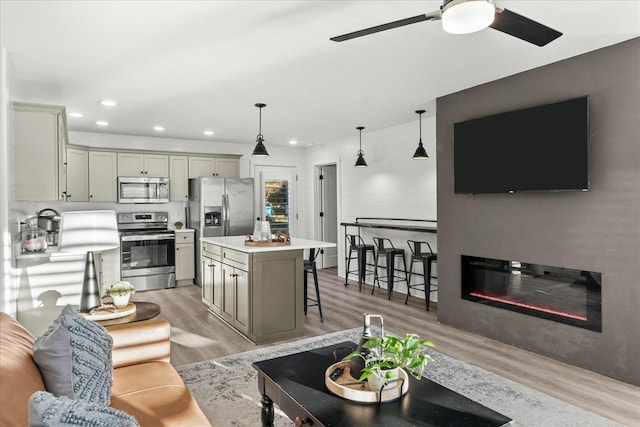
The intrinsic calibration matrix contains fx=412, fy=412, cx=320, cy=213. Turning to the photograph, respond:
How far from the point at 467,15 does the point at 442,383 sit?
2.53m

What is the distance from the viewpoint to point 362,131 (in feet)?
22.3

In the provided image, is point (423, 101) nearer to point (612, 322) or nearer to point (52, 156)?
point (612, 322)

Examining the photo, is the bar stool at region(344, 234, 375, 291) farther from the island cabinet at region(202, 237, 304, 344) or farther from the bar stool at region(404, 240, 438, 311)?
the island cabinet at region(202, 237, 304, 344)

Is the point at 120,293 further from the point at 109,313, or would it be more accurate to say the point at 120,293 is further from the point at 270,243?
the point at 270,243

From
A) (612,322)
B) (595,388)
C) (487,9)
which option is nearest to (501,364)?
(595,388)

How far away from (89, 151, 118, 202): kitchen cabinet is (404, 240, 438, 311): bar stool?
184 inches

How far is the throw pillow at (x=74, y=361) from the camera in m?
1.52

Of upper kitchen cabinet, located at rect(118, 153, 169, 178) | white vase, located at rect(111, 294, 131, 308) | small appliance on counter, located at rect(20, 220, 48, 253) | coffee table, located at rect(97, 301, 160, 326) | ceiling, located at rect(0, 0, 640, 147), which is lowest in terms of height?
coffee table, located at rect(97, 301, 160, 326)

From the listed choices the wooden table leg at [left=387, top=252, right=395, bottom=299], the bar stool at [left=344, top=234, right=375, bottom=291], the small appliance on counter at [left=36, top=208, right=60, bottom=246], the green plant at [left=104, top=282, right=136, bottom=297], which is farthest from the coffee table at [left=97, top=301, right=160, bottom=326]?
the bar stool at [left=344, top=234, right=375, bottom=291]

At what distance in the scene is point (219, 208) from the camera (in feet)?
22.7

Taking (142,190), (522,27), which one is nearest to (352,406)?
(522,27)

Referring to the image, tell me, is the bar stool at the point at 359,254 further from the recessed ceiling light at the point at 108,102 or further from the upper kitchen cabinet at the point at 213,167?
the recessed ceiling light at the point at 108,102

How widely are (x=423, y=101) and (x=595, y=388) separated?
323 centimetres

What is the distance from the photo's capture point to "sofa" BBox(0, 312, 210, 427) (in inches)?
49.9
